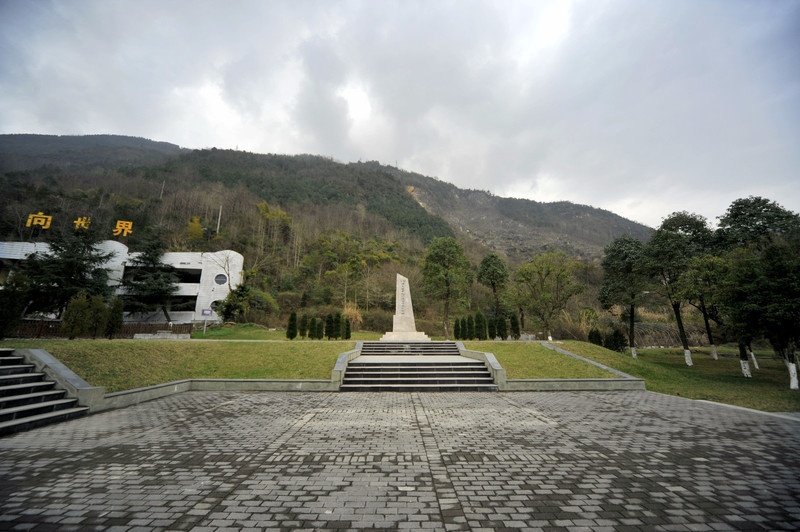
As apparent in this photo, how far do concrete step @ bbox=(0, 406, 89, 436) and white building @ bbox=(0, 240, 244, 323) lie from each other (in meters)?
29.0

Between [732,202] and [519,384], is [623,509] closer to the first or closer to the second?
[519,384]

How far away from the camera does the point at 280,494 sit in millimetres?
3406

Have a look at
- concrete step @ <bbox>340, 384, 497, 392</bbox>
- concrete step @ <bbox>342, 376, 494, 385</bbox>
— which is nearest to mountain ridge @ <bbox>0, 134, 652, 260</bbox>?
concrete step @ <bbox>342, 376, 494, 385</bbox>

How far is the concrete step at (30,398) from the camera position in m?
6.09

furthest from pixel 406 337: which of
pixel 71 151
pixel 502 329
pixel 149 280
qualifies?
pixel 71 151

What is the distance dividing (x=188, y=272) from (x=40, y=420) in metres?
35.5

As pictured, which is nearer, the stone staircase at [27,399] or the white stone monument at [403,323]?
the stone staircase at [27,399]

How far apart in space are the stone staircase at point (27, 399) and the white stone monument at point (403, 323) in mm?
14600

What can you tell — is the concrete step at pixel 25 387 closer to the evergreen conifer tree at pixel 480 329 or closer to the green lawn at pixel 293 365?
the green lawn at pixel 293 365

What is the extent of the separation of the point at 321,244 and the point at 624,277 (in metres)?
38.0

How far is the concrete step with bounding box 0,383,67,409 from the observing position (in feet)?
20.0

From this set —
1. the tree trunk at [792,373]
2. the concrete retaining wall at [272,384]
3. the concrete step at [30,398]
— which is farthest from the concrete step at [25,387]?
the tree trunk at [792,373]

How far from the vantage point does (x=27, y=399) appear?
6.42 m

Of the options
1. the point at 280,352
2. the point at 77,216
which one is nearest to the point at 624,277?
the point at 280,352
